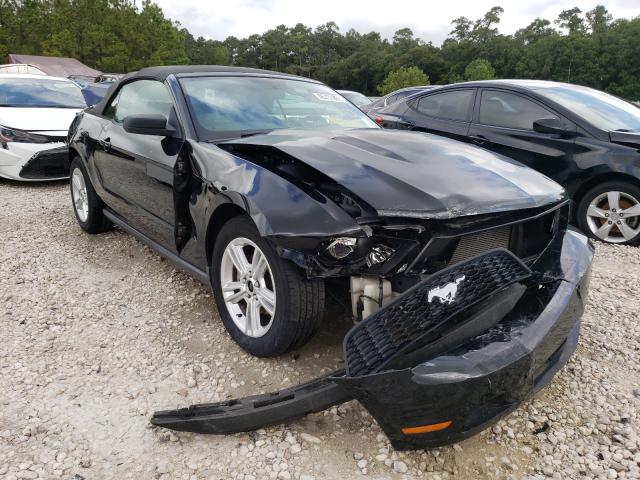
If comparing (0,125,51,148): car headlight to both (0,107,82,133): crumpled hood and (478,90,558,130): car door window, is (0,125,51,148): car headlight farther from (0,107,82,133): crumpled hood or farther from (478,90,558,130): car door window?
(478,90,558,130): car door window

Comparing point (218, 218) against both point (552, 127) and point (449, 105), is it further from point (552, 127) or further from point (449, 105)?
point (449, 105)

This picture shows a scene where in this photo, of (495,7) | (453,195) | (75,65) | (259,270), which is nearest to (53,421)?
(259,270)

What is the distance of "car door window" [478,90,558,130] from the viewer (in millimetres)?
4938

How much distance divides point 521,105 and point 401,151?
314 cm

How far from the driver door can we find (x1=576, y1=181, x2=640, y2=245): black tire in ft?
12.2

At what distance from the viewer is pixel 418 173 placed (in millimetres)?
2238

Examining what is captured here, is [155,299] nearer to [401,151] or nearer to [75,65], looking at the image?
[401,151]

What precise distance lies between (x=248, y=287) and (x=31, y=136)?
5.70 meters

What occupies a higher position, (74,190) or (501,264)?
(501,264)

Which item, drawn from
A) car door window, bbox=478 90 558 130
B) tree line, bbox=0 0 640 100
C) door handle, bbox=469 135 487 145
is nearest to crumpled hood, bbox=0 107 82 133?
door handle, bbox=469 135 487 145

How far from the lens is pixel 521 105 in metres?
5.06

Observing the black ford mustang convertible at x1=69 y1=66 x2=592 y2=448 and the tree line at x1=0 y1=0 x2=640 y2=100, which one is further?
the tree line at x1=0 y1=0 x2=640 y2=100

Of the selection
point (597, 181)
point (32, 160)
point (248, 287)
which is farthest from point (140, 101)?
point (597, 181)

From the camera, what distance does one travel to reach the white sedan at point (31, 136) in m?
6.59
